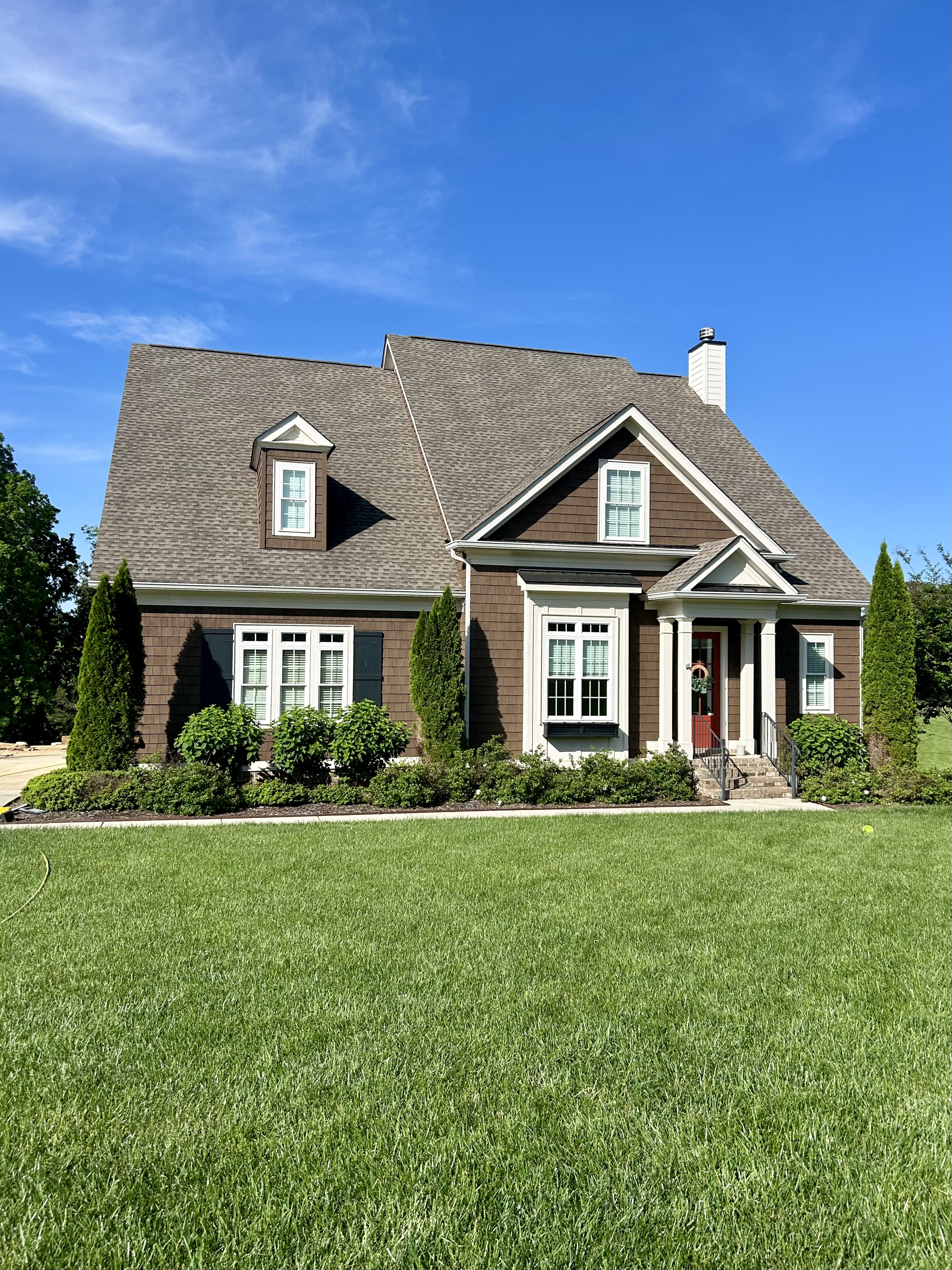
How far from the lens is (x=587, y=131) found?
563 inches

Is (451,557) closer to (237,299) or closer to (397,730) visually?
(397,730)

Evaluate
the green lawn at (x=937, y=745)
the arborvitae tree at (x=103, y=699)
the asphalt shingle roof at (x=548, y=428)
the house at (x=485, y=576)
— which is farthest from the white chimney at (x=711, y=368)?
the arborvitae tree at (x=103, y=699)

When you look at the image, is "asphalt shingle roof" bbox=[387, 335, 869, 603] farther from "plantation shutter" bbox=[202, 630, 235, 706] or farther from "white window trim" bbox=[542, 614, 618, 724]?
"plantation shutter" bbox=[202, 630, 235, 706]

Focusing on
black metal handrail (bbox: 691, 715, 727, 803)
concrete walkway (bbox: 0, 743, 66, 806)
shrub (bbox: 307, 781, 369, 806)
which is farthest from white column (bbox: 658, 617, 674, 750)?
concrete walkway (bbox: 0, 743, 66, 806)

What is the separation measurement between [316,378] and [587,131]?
33.3 feet

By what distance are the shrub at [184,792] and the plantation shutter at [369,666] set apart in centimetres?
375

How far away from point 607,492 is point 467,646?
4350mm

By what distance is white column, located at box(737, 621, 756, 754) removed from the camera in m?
18.6

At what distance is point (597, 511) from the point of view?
59.1ft

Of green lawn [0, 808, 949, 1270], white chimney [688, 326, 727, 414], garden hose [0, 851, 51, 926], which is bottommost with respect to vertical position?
green lawn [0, 808, 949, 1270]

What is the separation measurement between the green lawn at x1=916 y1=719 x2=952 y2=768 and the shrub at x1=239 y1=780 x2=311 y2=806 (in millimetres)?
19852

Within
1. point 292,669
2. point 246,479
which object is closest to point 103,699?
point 292,669

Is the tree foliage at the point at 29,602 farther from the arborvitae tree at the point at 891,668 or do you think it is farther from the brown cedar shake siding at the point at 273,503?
the arborvitae tree at the point at 891,668

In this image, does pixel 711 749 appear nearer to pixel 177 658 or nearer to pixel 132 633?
pixel 177 658
